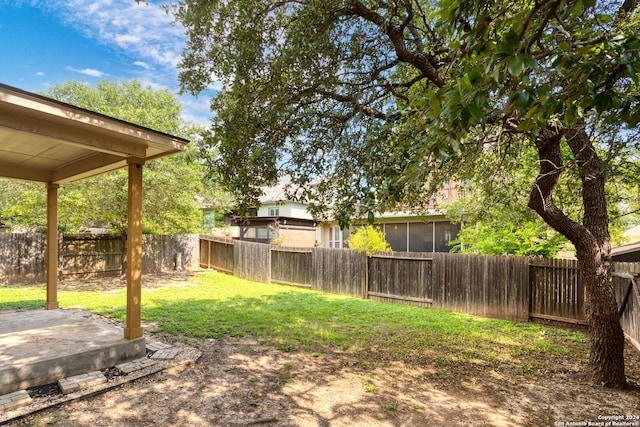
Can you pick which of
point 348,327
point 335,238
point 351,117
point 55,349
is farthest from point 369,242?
point 335,238

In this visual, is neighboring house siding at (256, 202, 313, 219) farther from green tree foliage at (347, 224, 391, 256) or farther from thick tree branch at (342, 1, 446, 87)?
thick tree branch at (342, 1, 446, 87)

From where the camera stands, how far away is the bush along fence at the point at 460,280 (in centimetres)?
645

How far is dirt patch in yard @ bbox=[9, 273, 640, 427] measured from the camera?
121 inches

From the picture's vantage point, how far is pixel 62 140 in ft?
12.5

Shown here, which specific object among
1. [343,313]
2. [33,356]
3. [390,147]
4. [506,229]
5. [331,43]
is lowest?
[343,313]

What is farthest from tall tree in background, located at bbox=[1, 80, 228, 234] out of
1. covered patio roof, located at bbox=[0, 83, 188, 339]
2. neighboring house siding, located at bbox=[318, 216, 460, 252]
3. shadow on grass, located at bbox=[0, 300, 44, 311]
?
neighboring house siding, located at bbox=[318, 216, 460, 252]

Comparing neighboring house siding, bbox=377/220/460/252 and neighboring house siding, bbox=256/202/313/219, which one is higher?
neighboring house siding, bbox=256/202/313/219

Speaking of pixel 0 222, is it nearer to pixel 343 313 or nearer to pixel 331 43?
pixel 343 313

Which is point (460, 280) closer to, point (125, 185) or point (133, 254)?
point (133, 254)

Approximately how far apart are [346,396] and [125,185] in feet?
31.0

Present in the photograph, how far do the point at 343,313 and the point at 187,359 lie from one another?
3855 mm

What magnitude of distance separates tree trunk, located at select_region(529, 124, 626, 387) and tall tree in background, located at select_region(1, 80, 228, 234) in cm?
922

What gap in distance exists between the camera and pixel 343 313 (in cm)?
751

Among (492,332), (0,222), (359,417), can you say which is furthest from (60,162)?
(0,222)
